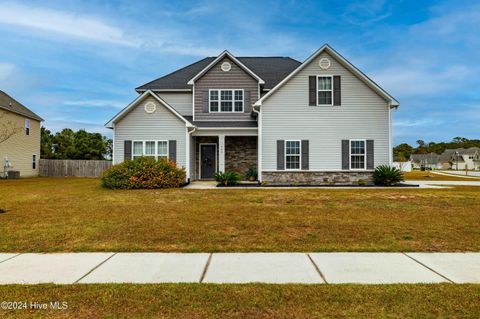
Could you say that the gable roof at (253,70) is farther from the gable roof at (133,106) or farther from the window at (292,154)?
the window at (292,154)

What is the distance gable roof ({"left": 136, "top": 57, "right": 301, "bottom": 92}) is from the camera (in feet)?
67.6

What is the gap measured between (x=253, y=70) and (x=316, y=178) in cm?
1018

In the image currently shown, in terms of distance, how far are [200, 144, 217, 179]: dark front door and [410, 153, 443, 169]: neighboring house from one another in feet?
296

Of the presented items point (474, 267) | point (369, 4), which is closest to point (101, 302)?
point (474, 267)

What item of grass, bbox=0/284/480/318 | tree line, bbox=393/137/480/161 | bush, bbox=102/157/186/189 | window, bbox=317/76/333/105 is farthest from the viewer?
tree line, bbox=393/137/480/161

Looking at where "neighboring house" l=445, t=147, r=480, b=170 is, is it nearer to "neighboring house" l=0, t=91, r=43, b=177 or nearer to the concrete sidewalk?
"neighboring house" l=0, t=91, r=43, b=177

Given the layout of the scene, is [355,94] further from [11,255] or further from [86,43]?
[86,43]

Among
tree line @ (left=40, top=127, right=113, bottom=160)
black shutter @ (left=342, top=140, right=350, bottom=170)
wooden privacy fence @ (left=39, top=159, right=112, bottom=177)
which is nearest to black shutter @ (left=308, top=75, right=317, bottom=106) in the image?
black shutter @ (left=342, top=140, right=350, bottom=170)

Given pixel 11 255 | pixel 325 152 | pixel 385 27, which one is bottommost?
pixel 11 255

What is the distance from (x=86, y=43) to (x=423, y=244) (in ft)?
79.2

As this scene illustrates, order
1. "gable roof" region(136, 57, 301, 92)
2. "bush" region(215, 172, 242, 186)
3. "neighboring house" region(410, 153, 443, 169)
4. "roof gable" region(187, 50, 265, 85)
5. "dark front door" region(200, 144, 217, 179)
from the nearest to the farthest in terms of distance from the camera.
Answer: "bush" region(215, 172, 242, 186), "roof gable" region(187, 50, 265, 85), "dark front door" region(200, 144, 217, 179), "gable roof" region(136, 57, 301, 92), "neighboring house" region(410, 153, 443, 169)

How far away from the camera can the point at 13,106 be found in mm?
26734

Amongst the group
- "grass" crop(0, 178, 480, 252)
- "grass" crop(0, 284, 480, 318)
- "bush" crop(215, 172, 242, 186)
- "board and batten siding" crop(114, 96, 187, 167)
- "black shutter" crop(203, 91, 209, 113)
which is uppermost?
"black shutter" crop(203, 91, 209, 113)

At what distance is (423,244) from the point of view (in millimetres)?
5414
